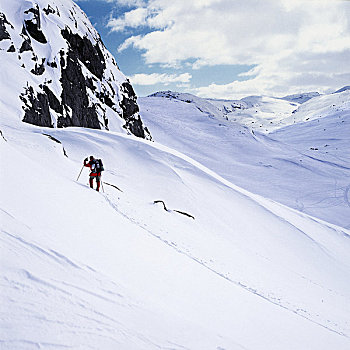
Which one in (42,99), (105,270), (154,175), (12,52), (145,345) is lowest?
(145,345)

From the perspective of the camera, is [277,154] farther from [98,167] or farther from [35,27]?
[98,167]

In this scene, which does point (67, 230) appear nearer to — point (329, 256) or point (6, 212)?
point (6, 212)

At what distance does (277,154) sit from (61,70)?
3248cm

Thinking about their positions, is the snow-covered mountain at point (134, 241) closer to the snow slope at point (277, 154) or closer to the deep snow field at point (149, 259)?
the deep snow field at point (149, 259)

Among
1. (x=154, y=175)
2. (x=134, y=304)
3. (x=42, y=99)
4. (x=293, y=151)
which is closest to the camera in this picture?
(x=134, y=304)

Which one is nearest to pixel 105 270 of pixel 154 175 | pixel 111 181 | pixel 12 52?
pixel 111 181

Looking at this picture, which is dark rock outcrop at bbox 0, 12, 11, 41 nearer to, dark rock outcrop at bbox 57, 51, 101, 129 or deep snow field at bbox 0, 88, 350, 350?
dark rock outcrop at bbox 57, 51, 101, 129

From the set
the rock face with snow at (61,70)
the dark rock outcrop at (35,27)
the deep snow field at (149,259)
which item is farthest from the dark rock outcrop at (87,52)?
the deep snow field at (149,259)

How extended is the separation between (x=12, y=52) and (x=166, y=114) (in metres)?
44.1

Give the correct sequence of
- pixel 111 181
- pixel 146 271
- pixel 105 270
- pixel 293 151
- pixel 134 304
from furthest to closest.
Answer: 1. pixel 293 151
2. pixel 111 181
3. pixel 146 271
4. pixel 105 270
5. pixel 134 304

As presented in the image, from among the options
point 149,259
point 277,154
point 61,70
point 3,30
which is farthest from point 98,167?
point 277,154

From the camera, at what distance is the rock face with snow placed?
25.2 meters

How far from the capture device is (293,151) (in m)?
47.8

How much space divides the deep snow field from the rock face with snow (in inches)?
233
